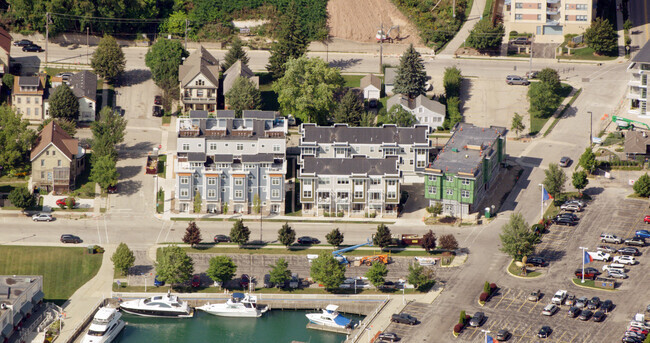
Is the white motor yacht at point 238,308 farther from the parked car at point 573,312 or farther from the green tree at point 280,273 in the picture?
the parked car at point 573,312

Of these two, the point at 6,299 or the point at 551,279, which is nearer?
the point at 6,299

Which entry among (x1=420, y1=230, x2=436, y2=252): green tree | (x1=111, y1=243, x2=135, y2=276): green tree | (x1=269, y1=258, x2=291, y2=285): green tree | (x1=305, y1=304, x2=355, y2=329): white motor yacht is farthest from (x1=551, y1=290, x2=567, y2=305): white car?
(x1=111, y1=243, x2=135, y2=276): green tree

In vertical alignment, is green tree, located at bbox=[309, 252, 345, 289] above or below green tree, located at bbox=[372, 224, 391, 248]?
below

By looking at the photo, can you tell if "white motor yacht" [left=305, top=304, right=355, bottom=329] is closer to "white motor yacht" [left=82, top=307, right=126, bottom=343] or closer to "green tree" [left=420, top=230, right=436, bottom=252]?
"green tree" [left=420, top=230, right=436, bottom=252]

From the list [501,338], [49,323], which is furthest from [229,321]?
[501,338]

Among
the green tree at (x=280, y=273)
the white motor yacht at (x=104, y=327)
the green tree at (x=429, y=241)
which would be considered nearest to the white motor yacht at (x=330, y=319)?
the green tree at (x=280, y=273)

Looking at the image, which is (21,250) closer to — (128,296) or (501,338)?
(128,296)
